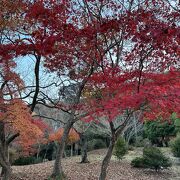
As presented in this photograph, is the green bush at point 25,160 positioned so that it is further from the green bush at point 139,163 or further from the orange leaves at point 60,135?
the green bush at point 139,163

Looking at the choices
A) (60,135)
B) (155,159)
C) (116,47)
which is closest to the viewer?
(116,47)

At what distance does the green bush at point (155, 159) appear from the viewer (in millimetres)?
15703

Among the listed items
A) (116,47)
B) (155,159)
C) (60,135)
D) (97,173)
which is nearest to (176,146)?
(155,159)

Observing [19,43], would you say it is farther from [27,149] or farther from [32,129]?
[27,149]

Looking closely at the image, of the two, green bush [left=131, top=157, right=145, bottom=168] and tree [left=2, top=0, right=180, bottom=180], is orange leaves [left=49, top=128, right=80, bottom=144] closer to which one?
green bush [left=131, top=157, right=145, bottom=168]

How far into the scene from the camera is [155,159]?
1572cm

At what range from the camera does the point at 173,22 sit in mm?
7531

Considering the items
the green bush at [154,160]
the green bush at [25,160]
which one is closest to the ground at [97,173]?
the green bush at [154,160]

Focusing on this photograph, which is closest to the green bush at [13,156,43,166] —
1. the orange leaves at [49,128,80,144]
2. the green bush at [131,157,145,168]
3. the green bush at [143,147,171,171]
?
the orange leaves at [49,128,80,144]

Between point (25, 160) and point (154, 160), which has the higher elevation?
point (154, 160)

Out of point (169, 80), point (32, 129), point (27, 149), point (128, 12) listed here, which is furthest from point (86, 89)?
point (27, 149)

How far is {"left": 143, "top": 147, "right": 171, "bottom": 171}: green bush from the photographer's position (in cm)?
1570

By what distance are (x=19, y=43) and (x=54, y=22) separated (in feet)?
6.50

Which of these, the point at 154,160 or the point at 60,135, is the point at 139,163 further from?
the point at 60,135
